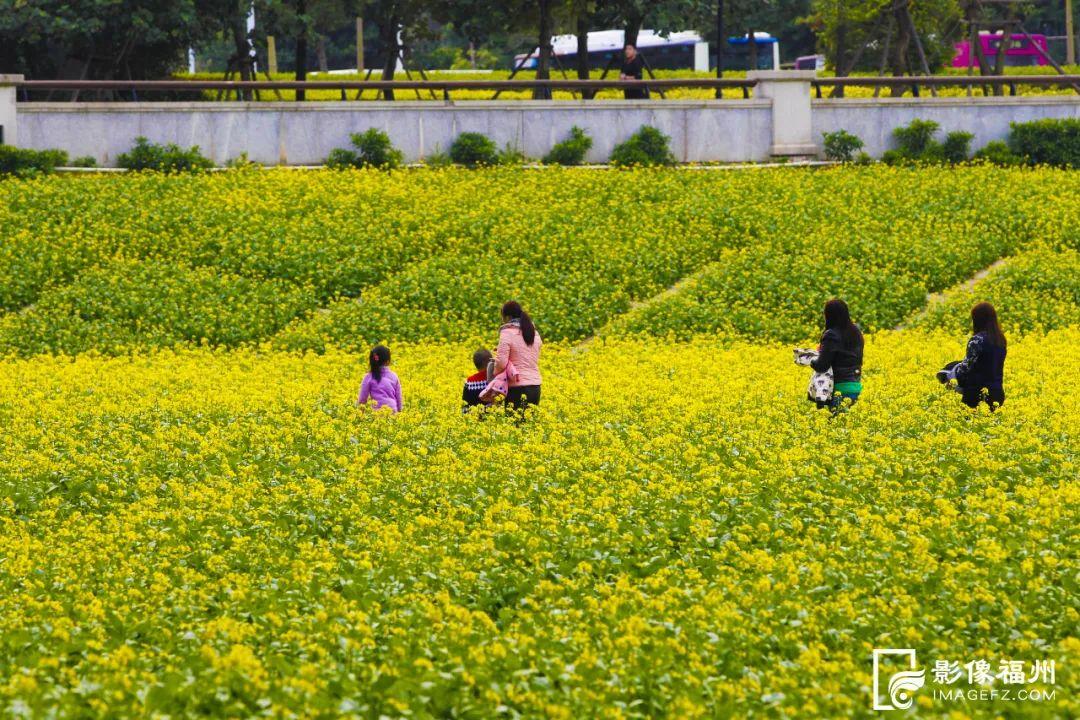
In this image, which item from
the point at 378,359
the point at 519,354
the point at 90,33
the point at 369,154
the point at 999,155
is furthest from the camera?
the point at 90,33

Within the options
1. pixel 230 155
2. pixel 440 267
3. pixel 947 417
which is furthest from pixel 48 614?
pixel 230 155

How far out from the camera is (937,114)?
1321 inches

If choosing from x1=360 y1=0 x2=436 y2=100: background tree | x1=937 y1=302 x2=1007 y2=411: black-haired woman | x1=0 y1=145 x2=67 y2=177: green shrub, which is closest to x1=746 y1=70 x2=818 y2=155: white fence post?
x1=360 y1=0 x2=436 y2=100: background tree

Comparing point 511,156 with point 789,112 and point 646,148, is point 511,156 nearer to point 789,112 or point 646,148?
point 646,148

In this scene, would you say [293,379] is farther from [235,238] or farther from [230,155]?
[230,155]

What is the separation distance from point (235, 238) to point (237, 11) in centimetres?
1245

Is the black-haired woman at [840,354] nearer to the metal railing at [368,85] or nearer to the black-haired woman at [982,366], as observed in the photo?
the black-haired woman at [982,366]

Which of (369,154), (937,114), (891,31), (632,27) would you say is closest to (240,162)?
(369,154)

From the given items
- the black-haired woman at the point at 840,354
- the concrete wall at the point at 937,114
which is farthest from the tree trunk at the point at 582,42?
the black-haired woman at the point at 840,354

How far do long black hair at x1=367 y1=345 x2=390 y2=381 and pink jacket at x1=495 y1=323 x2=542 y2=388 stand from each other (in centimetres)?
120

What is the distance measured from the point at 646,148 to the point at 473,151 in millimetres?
4042

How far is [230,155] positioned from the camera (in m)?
31.3

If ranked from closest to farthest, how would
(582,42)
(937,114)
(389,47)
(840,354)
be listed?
(840,354)
(937,114)
(582,42)
(389,47)

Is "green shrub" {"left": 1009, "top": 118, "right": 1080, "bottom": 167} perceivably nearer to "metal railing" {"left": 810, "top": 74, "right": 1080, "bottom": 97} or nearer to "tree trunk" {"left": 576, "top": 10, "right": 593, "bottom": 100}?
"metal railing" {"left": 810, "top": 74, "right": 1080, "bottom": 97}
